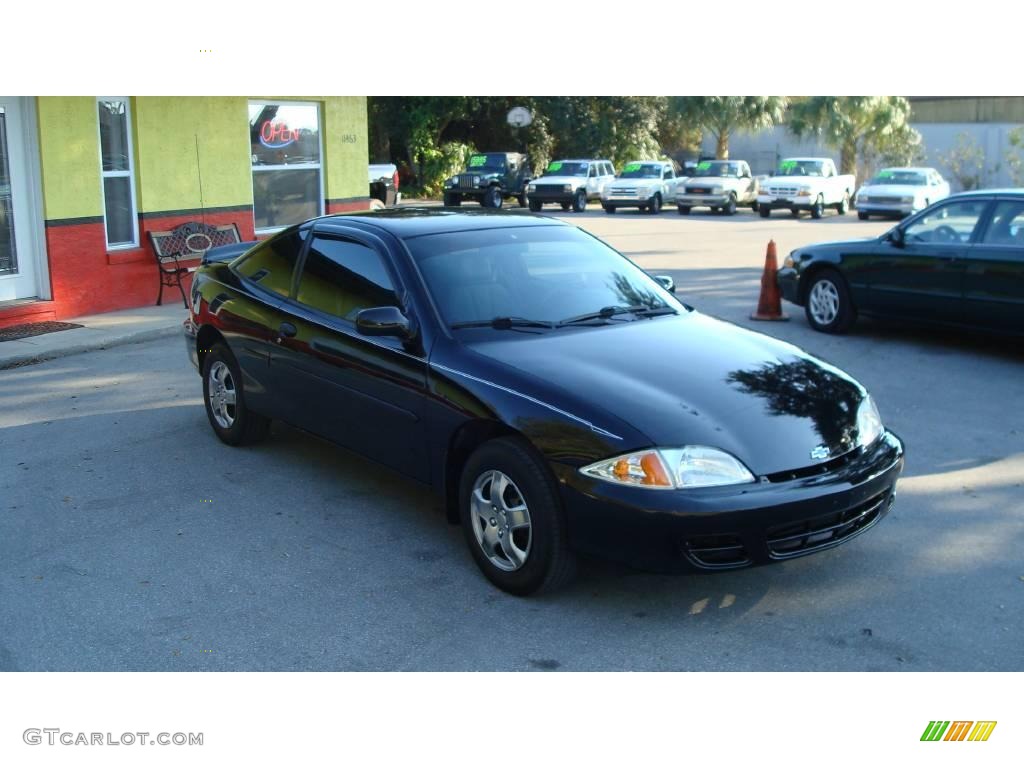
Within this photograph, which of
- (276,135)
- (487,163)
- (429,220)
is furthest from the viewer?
(487,163)

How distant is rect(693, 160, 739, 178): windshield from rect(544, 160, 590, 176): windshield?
3.44 metres

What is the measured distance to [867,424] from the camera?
5.08 meters

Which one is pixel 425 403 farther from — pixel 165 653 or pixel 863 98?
pixel 863 98

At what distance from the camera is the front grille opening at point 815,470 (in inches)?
176

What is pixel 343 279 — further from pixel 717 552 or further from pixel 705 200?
pixel 705 200

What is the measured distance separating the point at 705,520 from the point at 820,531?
0.60 meters

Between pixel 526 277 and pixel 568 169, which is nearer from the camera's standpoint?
pixel 526 277

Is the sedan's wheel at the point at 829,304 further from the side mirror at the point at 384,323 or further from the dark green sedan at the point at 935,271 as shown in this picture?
the side mirror at the point at 384,323

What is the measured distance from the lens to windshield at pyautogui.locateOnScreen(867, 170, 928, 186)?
99.9ft

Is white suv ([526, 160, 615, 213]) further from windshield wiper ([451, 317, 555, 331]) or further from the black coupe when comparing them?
windshield wiper ([451, 317, 555, 331])

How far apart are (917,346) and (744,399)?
21.0 feet

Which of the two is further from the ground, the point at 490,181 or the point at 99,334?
the point at 490,181

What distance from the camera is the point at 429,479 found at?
533 centimetres

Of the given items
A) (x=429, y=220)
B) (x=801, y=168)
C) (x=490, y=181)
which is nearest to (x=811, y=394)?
(x=429, y=220)
